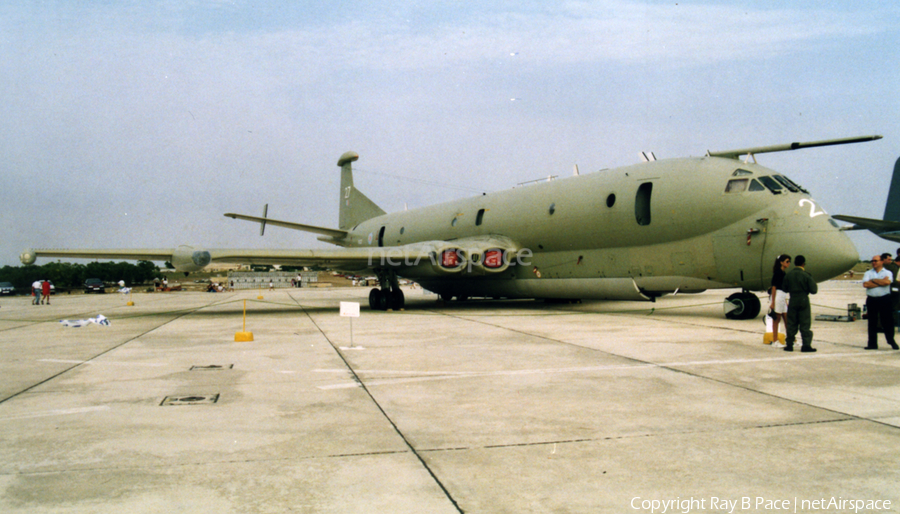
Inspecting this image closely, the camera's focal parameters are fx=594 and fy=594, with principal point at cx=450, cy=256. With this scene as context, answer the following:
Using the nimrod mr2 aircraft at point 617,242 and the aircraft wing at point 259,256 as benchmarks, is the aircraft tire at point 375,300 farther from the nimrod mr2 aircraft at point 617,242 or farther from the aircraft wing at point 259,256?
the aircraft wing at point 259,256

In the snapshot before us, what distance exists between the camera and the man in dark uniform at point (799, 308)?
8.54m

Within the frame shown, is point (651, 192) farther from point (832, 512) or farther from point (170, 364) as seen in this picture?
point (832, 512)

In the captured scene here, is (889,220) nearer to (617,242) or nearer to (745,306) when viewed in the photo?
(745,306)

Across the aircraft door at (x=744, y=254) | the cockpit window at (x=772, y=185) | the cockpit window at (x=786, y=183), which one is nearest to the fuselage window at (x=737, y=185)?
the cockpit window at (x=772, y=185)

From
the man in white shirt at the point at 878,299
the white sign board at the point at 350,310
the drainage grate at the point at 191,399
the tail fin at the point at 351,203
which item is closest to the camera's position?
the drainage grate at the point at 191,399

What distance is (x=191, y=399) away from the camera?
19.2 ft

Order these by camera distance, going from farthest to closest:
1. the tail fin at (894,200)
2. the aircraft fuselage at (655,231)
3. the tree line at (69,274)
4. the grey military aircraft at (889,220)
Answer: the tree line at (69,274)
the tail fin at (894,200)
the grey military aircraft at (889,220)
the aircraft fuselage at (655,231)

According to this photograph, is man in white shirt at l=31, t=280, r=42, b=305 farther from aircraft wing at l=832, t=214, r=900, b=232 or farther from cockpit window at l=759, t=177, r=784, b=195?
aircraft wing at l=832, t=214, r=900, b=232

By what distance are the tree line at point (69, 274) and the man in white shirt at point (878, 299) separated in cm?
5908

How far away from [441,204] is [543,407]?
701 inches

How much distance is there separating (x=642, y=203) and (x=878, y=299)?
20.6ft

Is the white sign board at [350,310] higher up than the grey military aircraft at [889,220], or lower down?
lower down

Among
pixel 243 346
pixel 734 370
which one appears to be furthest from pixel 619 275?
pixel 243 346

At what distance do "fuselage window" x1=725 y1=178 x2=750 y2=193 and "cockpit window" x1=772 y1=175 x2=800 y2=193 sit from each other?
2.02 feet
